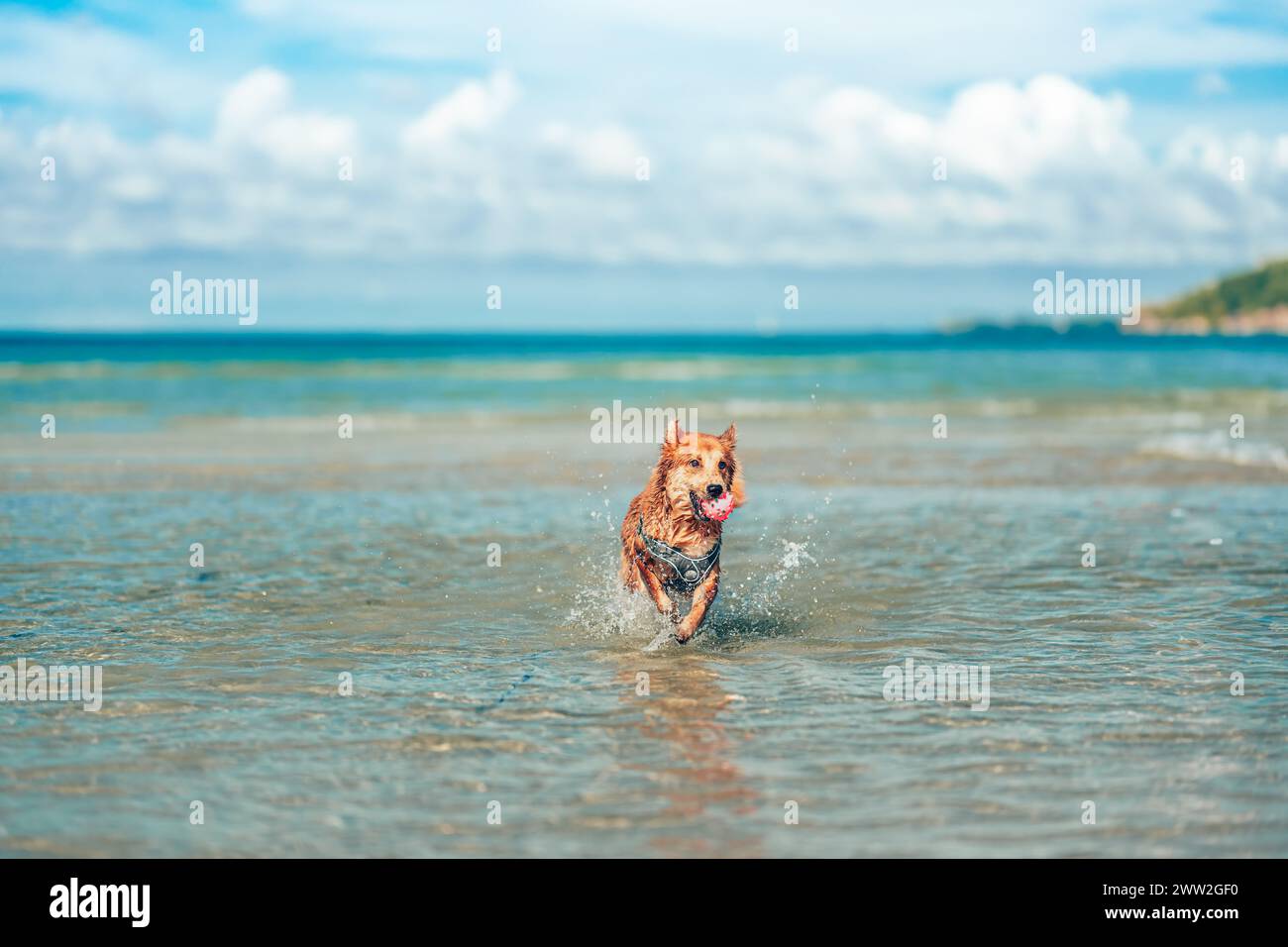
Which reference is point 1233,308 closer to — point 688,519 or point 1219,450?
point 1219,450

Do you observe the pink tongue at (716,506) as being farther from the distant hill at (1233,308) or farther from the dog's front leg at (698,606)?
the distant hill at (1233,308)

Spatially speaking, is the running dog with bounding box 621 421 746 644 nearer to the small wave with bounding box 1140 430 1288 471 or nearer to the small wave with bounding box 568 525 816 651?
the small wave with bounding box 568 525 816 651

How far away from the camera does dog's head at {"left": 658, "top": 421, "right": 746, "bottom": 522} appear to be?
8.08m

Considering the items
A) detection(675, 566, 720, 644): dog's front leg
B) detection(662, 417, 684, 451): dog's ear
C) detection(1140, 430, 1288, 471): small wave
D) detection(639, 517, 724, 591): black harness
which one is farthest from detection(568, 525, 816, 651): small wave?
detection(1140, 430, 1288, 471): small wave

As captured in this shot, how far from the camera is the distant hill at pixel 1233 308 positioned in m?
141

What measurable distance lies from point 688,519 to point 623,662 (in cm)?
112

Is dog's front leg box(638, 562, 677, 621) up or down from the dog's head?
down

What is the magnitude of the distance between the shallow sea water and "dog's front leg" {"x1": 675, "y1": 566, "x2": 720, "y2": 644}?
213mm

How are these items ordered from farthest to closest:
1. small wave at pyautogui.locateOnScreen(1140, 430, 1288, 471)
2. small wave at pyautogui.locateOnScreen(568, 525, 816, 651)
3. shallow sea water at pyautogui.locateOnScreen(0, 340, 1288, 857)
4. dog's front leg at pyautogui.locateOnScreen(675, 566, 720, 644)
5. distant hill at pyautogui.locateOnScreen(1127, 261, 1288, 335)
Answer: distant hill at pyautogui.locateOnScreen(1127, 261, 1288, 335) < small wave at pyautogui.locateOnScreen(1140, 430, 1288, 471) < small wave at pyautogui.locateOnScreen(568, 525, 816, 651) < dog's front leg at pyautogui.locateOnScreen(675, 566, 720, 644) < shallow sea water at pyautogui.locateOnScreen(0, 340, 1288, 857)

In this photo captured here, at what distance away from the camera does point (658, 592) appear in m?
8.30

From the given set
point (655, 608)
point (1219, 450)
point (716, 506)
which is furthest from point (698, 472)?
point (1219, 450)

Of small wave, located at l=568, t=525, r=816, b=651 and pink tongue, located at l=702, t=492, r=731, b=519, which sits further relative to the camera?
small wave, located at l=568, t=525, r=816, b=651
